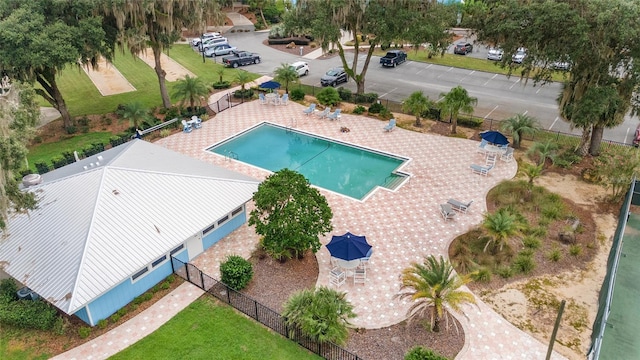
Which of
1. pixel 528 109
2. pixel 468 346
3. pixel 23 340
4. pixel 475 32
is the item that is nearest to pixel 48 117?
pixel 23 340

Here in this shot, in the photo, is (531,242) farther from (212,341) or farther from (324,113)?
(324,113)

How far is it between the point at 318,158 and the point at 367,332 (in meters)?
14.3

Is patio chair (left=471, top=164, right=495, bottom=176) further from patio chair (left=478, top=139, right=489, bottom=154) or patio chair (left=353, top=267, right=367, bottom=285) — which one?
patio chair (left=353, top=267, right=367, bottom=285)

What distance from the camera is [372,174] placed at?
2609 centimetres

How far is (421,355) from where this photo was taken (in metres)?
13.4

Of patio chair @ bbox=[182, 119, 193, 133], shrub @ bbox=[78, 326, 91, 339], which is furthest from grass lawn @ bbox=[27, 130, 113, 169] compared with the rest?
shrub @ bbox=[78, 326, 91, 339]

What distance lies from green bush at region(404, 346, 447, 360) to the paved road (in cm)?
2417

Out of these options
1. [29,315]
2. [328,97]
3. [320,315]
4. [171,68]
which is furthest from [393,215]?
[171,68]

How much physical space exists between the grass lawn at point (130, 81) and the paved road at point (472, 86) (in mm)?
4842

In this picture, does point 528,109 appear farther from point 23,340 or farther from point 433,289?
point 23,340

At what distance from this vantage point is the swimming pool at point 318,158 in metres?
25.2

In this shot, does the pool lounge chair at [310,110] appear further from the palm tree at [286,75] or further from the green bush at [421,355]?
the green bush at [421,355]

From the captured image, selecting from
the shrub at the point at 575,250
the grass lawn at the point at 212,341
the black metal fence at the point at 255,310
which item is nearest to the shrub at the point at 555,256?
the shrub at the point at 575,250

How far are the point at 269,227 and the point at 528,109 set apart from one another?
2652 cm
